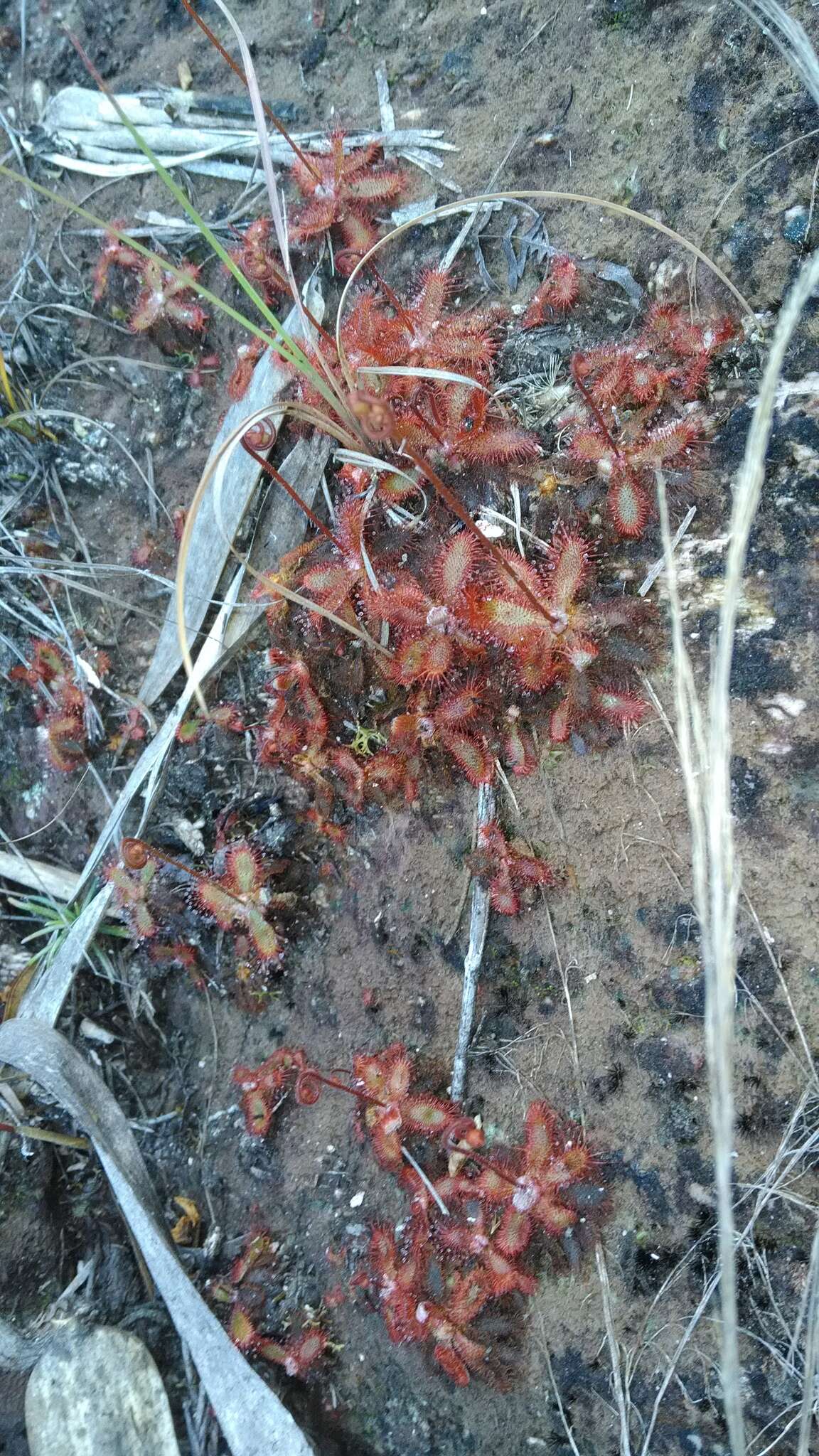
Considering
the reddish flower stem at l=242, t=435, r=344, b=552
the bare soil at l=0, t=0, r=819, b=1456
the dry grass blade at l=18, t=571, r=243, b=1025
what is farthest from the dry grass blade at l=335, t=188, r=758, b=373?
the dry grass blade at l=18, t=571, r=243, b=1025

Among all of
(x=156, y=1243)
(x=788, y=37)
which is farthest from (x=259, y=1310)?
(x=788, y=37)

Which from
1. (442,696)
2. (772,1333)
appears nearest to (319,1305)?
(772,1333)

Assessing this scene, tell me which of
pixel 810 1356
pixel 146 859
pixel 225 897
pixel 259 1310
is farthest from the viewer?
pixel 146 859

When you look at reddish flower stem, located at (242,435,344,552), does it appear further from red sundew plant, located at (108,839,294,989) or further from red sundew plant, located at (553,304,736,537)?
red sundew plant, located at (108,839,294,989)

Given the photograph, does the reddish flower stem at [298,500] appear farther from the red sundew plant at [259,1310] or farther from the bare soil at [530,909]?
the red sundew plant at [259,1310]

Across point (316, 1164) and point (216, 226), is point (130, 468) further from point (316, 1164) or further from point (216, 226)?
point (316, 1164)

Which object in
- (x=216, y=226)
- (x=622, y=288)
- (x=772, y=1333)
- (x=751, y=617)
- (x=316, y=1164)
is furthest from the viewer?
(x=216, y=226)

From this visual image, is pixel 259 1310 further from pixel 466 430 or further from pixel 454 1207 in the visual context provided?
pixel 466 430
